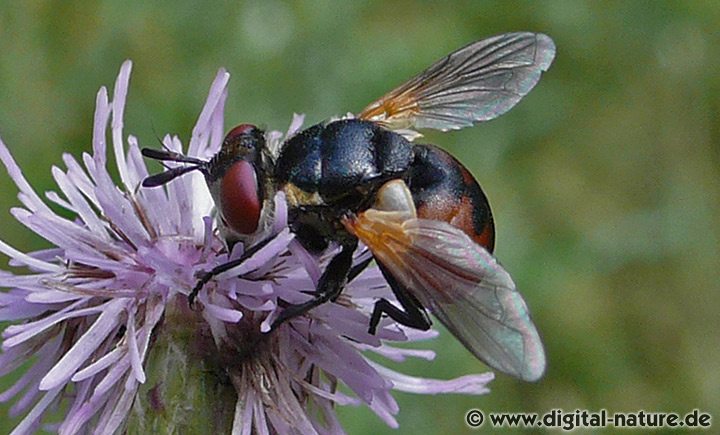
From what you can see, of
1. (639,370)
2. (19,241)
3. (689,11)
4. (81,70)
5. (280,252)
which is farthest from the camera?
(689,11)

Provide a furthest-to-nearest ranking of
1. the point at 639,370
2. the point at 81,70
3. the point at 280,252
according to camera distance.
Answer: the point at 639,370, the point at 81,70, the point at 280,252

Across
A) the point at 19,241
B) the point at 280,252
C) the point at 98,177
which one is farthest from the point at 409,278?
the point at 19,241

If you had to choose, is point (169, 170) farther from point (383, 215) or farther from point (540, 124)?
point (540, 124)

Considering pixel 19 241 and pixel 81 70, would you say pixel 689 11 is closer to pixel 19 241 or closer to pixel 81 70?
pixel 81 70

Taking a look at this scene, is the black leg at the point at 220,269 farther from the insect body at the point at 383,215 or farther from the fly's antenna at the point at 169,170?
the fly's antenna at the point at 169,170

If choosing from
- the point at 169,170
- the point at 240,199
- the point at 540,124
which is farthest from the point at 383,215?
the point at 540,124

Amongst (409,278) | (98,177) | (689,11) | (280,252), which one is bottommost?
(689,11)

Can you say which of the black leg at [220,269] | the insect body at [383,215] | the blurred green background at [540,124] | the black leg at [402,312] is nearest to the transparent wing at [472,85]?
the insect body at [383,215]

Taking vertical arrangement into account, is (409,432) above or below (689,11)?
below
